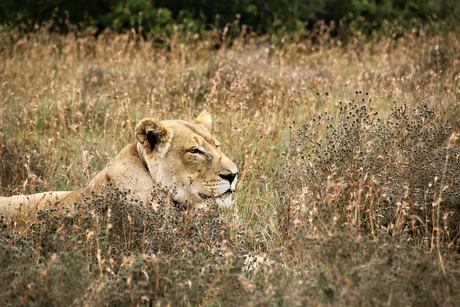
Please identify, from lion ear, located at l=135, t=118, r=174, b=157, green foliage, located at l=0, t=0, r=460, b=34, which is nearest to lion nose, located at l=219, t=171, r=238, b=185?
lion ear, located at l=135, t=118, r=174, b=157

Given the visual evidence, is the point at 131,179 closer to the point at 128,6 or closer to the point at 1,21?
the point at 128,6

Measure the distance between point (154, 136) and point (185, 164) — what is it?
1.13 ft

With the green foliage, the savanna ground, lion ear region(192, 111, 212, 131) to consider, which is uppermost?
the green foliage

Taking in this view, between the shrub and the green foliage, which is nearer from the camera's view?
the shrub

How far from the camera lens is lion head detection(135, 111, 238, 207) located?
3.54 meters

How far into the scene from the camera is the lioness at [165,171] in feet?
11.6

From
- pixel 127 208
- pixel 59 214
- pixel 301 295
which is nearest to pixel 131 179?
pixel 127 208

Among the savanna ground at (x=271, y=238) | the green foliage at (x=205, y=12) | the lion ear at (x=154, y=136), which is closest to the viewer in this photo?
the savanna ground at (x=271, y=238)

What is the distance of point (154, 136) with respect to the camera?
3568 millimetres

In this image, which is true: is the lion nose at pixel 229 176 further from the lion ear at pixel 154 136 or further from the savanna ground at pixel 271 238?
the lion ear at pixel 154 136

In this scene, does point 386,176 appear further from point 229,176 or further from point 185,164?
point 185,164

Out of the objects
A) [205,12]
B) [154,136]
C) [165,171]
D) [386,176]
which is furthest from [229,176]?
[205,12]

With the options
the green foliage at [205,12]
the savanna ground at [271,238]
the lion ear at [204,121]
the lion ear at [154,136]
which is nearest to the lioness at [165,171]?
the lion ear at [154,136]

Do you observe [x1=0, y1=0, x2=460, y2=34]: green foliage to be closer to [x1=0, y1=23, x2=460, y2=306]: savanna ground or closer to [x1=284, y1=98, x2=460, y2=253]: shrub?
[x1=0, y1=23, x2=460, y2=306]: savanna ground
